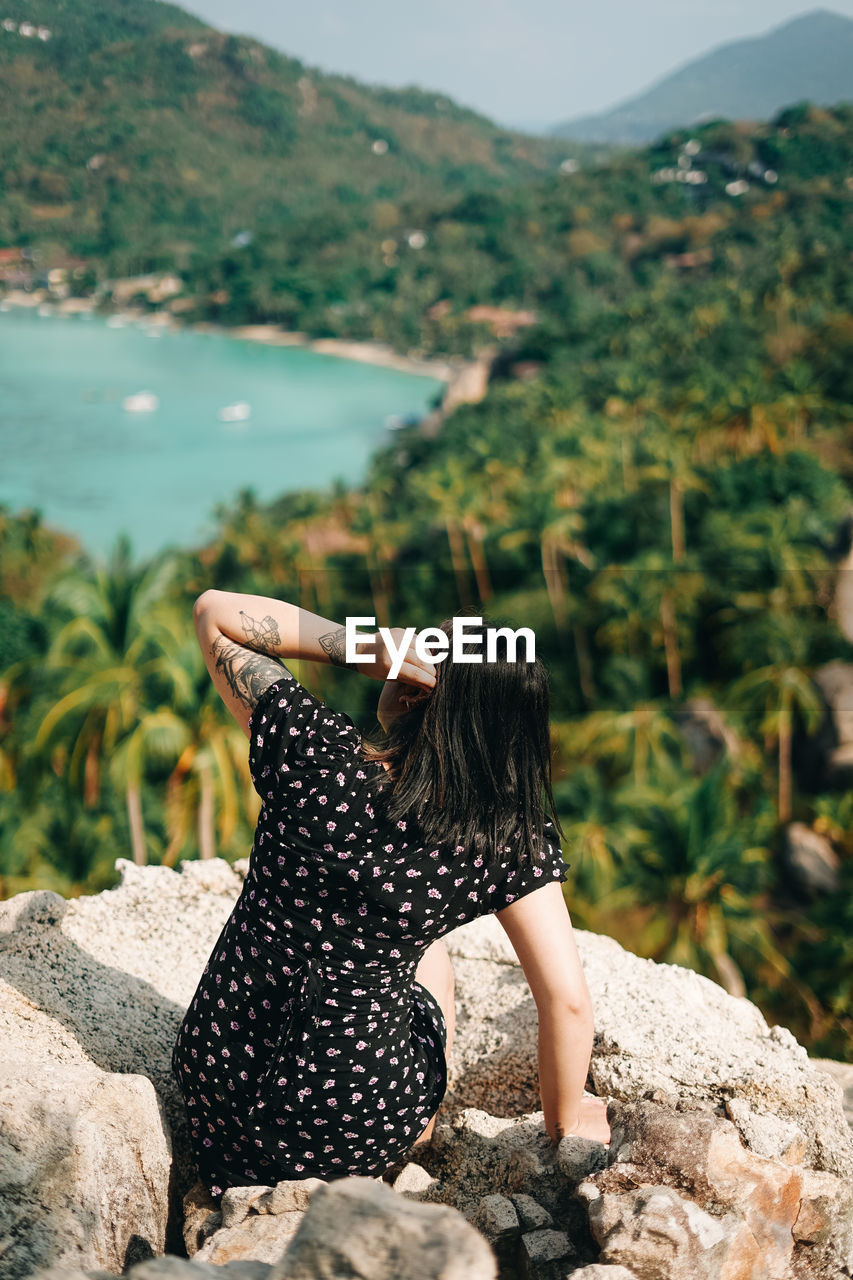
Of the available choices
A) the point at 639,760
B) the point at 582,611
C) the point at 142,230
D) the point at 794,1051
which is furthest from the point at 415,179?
the point at 794,1051

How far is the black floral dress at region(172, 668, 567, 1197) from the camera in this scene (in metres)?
1.87

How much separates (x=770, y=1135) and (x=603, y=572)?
32573mm

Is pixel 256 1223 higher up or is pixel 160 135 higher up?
pixel 160 135

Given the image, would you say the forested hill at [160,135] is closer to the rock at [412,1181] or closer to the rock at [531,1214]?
the rock at [412,1181]

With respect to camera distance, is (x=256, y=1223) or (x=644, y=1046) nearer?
(x=256, y=1223)

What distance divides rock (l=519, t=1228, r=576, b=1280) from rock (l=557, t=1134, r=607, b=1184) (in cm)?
14

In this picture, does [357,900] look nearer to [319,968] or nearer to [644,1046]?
[319,968]

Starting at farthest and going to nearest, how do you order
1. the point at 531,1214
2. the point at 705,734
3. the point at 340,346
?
1. the point at 340,346
2. the point at 705,734
3. the point at 531,1214

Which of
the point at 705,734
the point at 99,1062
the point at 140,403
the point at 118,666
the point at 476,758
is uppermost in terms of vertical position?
the point at 140,403

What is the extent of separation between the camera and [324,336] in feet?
283

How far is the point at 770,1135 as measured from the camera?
7.50 feet

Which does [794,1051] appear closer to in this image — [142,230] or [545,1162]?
[545,1162]

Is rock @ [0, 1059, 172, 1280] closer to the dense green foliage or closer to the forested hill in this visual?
the dense green foliage

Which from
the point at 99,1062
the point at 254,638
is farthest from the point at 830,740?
the point at 254,638
